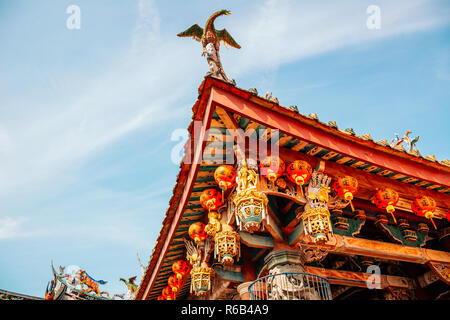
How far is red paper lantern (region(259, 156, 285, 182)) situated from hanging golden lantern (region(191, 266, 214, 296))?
231cm

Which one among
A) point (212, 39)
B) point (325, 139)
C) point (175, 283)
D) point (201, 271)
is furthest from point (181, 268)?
point (212, 39)

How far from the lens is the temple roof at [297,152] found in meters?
4.45

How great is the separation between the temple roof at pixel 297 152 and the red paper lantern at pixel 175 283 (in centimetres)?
202

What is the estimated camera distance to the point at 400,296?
262 inches

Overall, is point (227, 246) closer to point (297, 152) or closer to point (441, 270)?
point (297, 152)

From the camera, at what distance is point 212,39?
543cm

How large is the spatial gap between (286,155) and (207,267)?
256 cm

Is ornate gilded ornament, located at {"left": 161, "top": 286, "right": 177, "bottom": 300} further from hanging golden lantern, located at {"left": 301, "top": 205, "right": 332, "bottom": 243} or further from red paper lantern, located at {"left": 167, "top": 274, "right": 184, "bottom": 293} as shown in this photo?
hanging golden lantern, located at {"left": 301, "top": 205, "right": 332, "bottom": 243}

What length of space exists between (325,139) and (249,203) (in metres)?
1.49

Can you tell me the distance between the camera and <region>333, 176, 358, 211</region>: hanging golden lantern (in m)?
5.02

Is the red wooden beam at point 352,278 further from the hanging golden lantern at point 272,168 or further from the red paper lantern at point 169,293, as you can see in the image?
the red paper lantern at point 169,293

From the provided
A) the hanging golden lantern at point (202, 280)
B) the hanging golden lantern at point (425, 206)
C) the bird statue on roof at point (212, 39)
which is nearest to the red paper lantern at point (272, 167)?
the bird statue on roof at point (212, 39)

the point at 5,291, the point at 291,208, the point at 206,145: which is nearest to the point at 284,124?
the point at 206,145
